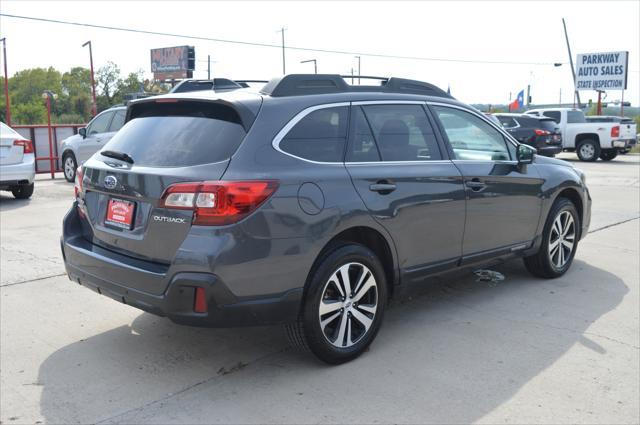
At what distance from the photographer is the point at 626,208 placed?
34.4ft

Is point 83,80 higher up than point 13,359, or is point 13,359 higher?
point 83,80

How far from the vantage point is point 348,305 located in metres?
3.95

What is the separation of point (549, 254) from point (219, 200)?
3.61 m

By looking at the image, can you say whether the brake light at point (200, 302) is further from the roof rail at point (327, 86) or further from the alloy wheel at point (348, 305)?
the roof rail at point (327, 86)

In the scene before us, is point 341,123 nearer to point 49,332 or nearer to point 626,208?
point 49,332

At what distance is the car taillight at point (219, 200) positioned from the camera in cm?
338

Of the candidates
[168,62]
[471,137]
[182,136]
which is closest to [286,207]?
[182,136]

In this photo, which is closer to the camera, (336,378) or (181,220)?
(181,220)

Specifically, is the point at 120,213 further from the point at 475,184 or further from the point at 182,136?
the point at 475,184

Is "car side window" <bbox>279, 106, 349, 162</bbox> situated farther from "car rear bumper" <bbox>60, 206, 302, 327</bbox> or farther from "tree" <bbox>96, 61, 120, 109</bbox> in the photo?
"tree" <bbox>96, 61, 120, 109</bbox>

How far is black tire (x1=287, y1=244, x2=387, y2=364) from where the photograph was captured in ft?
12.2

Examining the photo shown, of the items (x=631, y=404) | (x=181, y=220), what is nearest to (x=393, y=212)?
(x=181, y=220)

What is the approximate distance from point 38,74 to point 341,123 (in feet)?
312

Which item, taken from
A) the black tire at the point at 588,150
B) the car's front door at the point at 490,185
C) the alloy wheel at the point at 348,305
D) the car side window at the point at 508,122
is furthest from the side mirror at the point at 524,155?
the black tire at the point at 588,150
